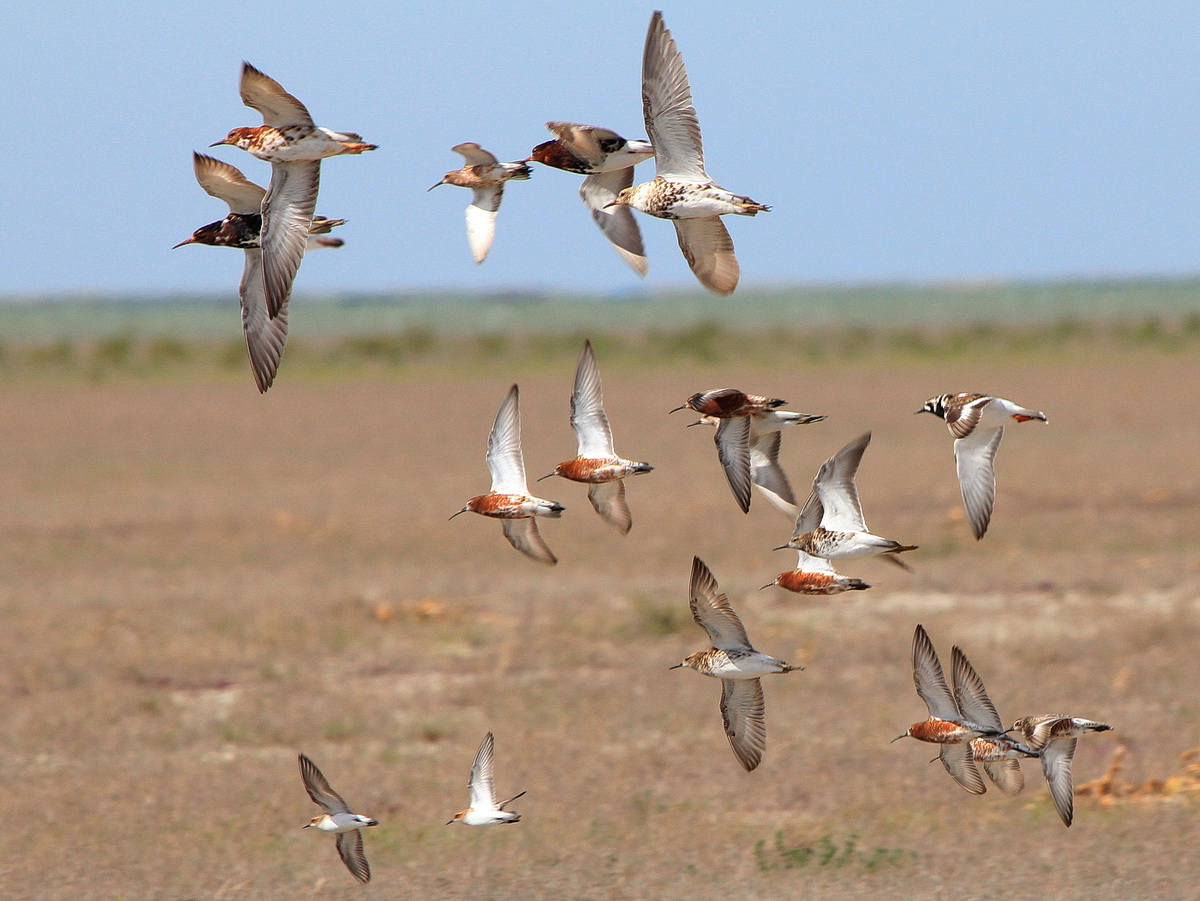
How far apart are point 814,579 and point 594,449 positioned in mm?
1005

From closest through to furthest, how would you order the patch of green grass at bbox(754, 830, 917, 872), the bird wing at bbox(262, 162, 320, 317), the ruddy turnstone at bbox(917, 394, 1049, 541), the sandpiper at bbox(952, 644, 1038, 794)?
the bird wing at bbox(262, 162, 320, 317)
the ruddy turnstone at bbox(917, 394, 1049, 541)
the sandpiper at bbox(952, 644, 1038, 794)
the patch of green grass at bbox(754, 830, 917, 872)

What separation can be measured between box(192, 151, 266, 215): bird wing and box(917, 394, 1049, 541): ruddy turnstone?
2.78m

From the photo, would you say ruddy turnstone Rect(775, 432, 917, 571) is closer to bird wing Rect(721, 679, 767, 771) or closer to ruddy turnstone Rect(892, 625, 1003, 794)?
ruddy turnstone Rect(892, 625, 1003, 794)

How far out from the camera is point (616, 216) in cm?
671

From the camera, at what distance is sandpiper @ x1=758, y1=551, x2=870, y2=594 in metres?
6.19

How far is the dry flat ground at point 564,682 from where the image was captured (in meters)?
12.0

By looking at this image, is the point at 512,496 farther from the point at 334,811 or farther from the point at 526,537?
the point at 334,811

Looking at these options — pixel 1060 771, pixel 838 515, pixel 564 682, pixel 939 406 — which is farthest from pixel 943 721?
pixel 564 682

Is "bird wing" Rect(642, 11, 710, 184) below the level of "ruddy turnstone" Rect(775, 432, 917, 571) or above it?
above

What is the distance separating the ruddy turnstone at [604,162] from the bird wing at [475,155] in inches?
16.2

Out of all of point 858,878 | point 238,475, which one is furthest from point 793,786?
point 238,475

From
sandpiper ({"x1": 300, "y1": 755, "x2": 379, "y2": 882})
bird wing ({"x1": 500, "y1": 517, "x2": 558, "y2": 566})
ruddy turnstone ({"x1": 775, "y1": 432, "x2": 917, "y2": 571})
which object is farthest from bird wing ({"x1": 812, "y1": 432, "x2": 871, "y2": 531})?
sandpiper ({"x1": 300, "y1": 755, "x2": 379, "y2": 882})

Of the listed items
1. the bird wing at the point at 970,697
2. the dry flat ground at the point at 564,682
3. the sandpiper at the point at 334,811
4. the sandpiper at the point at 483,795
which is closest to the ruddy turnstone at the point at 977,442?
the bird wing at the point at 970,697

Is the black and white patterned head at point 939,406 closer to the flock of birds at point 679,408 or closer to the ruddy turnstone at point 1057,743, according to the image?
the flock of birds at point 679,408
